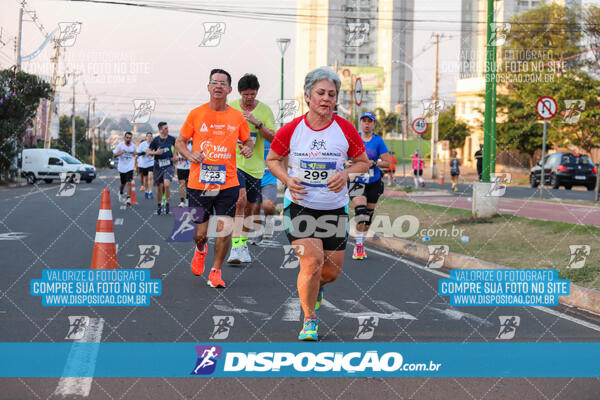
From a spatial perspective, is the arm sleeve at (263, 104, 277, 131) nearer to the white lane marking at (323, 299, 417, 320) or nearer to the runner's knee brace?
the runner's knee brace

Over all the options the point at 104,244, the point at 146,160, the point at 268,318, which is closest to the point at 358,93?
the point at 146,160

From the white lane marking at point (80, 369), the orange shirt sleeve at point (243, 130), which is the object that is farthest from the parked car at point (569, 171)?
the white lane marking at point (80, 369)

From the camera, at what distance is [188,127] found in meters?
8.02

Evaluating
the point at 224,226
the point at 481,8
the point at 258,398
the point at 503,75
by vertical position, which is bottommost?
the point at 258,398

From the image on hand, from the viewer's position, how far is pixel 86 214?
17938mm

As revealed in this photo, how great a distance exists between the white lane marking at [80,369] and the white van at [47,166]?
37092 millimetres

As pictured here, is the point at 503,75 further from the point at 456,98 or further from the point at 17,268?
the point at 17,268

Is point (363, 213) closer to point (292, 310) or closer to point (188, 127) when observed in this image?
point (188, 127)

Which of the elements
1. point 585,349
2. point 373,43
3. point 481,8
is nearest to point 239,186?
point 585,349

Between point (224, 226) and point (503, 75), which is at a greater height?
point (503, 75)

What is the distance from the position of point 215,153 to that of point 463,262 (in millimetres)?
3792

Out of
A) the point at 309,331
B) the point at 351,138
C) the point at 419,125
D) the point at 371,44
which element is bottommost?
the point at 309,331

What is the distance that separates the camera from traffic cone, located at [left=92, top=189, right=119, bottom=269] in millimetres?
8223

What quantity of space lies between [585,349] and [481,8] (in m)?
107
